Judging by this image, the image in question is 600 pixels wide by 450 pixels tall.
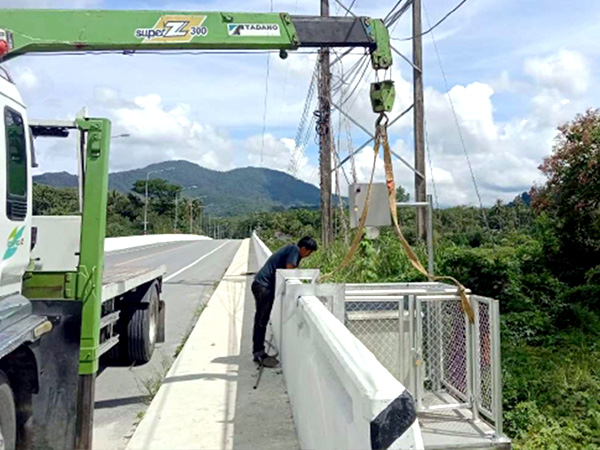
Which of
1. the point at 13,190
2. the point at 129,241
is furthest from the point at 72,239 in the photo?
the point at 129,241

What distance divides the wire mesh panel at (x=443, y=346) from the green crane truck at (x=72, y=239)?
88.5 inches

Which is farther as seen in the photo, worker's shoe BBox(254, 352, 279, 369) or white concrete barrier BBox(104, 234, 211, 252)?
white concrete barrier BBox(104, 234, 211, 252)

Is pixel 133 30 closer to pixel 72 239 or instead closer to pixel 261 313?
pixel 72 239

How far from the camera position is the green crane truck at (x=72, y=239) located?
164 inches

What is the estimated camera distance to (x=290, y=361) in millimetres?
6145

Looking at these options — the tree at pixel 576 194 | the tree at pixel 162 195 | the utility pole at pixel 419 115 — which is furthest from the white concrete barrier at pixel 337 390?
the tree at pixel 162 195

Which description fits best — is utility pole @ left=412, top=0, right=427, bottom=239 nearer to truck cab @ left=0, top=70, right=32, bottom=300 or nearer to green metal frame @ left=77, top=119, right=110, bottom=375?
green metal frame @ left=77, top=119, right=110, bottom=375

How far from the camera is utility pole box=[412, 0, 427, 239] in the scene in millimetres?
12617

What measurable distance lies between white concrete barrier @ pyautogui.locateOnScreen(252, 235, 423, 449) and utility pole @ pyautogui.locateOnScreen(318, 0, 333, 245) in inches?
519

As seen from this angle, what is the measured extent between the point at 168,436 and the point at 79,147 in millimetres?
2648

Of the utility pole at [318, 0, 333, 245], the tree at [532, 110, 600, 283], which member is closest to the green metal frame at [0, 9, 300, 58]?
the tree at [532, 110, 600, 283]

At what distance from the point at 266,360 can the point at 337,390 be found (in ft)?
14.3

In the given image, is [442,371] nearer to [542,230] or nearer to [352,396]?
[352,396]

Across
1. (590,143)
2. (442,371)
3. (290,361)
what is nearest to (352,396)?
(290,361)
